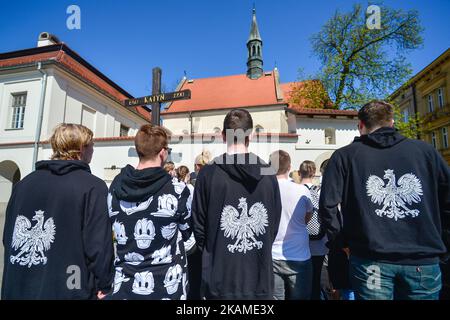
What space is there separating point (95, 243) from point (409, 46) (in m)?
23.0

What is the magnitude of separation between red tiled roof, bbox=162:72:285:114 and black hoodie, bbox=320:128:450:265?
2265 centimetres

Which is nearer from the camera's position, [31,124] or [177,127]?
[31,124]

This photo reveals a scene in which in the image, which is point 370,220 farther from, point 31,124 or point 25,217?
point 31,124

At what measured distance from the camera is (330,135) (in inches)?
529

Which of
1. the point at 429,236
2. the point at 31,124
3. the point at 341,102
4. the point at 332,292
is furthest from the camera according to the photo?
the point at 341,102

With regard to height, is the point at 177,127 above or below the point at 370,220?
above

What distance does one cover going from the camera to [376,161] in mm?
1843

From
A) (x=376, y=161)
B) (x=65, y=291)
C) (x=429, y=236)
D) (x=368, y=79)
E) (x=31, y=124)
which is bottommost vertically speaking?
(x=65, y=291)

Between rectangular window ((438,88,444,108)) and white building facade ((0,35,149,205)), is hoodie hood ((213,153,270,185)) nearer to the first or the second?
white building facade ((0,35,149,205))

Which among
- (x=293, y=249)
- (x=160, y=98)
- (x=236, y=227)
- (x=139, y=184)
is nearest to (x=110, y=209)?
(x=139, y=184)

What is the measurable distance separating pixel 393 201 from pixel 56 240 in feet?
7.59

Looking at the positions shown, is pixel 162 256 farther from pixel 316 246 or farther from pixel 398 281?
pixel 316 246

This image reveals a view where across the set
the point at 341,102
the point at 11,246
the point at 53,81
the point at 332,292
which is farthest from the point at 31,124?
the point at 341,102

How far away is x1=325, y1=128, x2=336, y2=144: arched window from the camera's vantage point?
13.2 m
